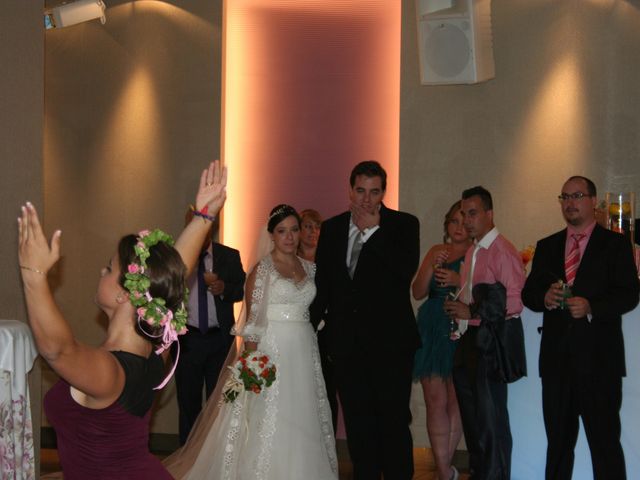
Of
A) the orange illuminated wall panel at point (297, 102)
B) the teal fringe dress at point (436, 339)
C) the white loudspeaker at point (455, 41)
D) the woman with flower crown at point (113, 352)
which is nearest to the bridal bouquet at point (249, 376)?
the teal fringe dress at point (436, 339)

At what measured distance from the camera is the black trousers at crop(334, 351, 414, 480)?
479 centimetres

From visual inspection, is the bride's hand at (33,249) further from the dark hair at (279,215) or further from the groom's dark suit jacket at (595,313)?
the dark hair at (279,215)

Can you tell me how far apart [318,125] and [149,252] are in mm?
4900

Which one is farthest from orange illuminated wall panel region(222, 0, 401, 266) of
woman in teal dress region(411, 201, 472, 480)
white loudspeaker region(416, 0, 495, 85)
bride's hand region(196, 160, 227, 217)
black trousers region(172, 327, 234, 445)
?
bride's hand region(196, 160, 227, 217)

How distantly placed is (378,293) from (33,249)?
2909mm

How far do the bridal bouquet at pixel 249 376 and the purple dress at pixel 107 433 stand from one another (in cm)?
264

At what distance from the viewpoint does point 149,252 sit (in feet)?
8.10

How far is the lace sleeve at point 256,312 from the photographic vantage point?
17.7ft

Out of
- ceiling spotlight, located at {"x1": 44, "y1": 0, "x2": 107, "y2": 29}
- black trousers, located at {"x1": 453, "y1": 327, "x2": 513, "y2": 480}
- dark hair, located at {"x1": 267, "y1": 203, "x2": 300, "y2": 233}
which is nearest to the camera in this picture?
black trousers, located at {"x1": 453, "y1": 327, "x2": 513, "y2": 480}

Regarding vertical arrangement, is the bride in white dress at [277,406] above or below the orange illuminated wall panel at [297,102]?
below

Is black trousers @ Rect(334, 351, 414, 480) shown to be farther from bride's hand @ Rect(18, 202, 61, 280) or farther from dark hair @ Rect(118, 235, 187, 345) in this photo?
bride's hand @ Rect(18, 202, 61, 280)

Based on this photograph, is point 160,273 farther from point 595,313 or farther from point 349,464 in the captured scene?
point 349,464

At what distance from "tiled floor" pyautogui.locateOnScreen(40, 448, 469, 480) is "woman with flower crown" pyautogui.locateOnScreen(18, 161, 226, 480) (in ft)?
12.9

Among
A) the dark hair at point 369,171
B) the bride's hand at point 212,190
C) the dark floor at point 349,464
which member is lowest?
the dark floor at point 349,464
